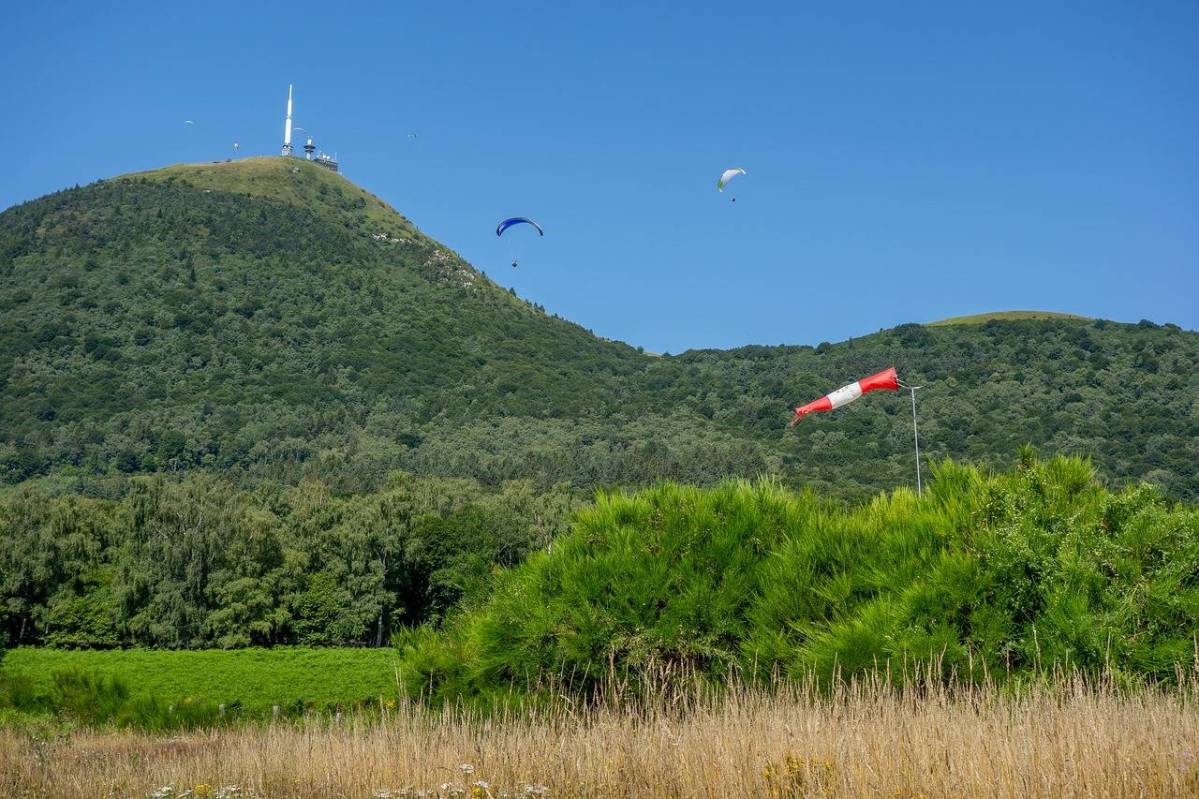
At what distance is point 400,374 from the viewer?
13688cm

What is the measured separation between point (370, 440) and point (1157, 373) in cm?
7937

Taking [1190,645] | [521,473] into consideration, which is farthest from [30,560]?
[1190,645]

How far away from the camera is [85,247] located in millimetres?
146125

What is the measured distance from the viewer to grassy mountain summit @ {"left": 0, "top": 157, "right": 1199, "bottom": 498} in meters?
97.8

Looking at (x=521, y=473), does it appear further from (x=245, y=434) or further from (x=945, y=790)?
(x=945, y=790)

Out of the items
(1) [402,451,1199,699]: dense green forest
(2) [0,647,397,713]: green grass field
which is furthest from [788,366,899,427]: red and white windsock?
(2) [0,647,397,713]: green grass field

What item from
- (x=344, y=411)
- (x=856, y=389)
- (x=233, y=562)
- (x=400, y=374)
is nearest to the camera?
(x=856, y=389)

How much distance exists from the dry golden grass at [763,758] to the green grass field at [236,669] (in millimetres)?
29163

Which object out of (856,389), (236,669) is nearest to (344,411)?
(236,669)

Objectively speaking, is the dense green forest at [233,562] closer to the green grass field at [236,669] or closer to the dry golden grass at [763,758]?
the green grass field at [236,669]

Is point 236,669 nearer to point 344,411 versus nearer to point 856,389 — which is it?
point 856,389

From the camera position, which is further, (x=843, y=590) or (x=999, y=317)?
(x=999, y=317)

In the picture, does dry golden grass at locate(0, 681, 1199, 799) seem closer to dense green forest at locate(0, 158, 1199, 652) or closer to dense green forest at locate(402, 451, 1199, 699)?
dense green forest at locate(402, 451, 1199, 699)

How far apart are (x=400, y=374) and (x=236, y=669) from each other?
9418 centimetres
